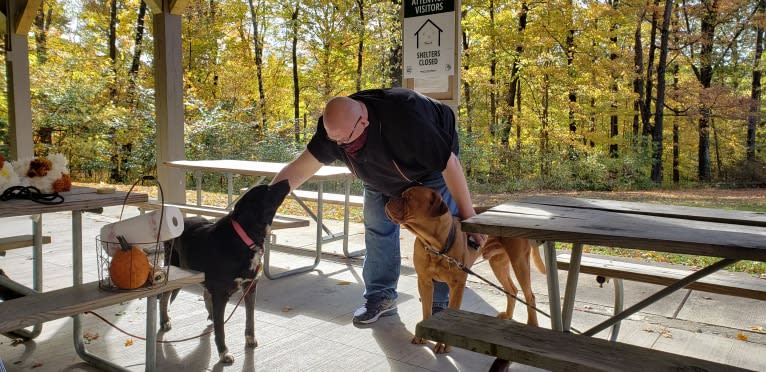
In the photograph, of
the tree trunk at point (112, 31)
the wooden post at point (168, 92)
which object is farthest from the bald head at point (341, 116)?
the tree trunk at point (112, 31)

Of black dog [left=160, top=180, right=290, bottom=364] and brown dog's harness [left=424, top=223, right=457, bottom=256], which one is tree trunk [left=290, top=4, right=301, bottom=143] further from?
brown dog's harness [left=424, top=223, right=457, bottom=256]

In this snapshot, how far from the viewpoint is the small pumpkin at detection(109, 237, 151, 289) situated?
7.89 feet

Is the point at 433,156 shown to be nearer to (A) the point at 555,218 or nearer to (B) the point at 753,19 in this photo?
(A) the point at 555,218

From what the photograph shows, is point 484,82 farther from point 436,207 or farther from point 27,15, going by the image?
point 436,207

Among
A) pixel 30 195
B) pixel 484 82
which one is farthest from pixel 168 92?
pixel 484 82

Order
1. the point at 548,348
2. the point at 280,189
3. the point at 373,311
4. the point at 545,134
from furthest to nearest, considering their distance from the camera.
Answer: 1. the point at 545,134
2. the point at 373,311
3. the point at 280,189
4. the point at 548,348

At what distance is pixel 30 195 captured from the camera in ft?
8.57

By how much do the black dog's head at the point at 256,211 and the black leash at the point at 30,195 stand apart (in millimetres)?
825

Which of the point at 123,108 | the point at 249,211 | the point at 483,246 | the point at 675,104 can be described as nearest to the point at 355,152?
the point at 249,211

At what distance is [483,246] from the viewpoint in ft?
9.79

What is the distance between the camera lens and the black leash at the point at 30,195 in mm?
2557

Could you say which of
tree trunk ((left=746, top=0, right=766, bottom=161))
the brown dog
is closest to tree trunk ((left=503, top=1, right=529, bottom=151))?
tree trunk ((left=746, top=0, right=766, bottom=161))

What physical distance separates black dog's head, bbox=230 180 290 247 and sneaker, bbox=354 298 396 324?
119 centimetres

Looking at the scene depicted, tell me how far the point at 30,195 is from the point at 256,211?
106cm
